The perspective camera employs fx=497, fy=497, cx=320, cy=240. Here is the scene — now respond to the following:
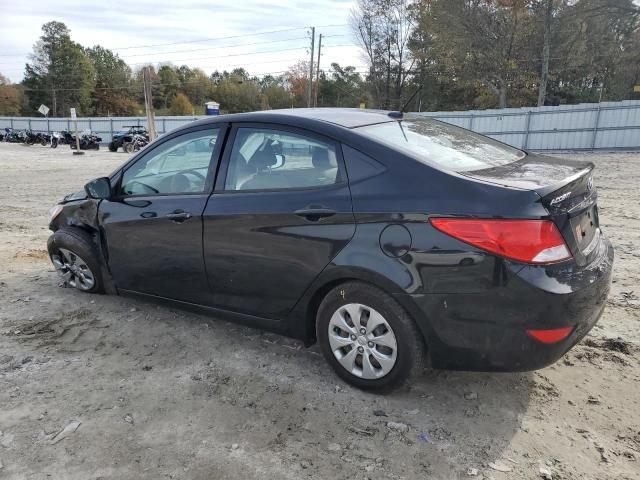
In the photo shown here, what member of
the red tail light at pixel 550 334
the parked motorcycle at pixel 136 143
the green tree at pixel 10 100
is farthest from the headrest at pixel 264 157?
the green tree at pixel 10 100

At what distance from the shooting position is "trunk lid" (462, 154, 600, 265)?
7.99ft

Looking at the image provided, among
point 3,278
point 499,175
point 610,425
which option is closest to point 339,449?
point 610,425

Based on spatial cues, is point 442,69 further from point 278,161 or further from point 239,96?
point 278,161

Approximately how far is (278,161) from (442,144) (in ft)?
3.42

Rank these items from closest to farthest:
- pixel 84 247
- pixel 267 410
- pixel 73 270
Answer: pixel 267 410, pixel 84 247, pixel 73 270

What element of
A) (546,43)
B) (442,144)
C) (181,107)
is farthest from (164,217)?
(181,107)

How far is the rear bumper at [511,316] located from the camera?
2.35 meters

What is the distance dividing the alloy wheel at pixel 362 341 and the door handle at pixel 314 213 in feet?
1.71

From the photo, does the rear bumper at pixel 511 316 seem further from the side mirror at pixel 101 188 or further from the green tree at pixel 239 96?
the green tree at pixel 239 96

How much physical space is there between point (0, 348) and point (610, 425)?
3939 mm

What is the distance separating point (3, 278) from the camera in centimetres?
503

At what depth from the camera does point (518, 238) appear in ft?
7.67

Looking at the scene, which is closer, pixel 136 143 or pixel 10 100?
pixel 136 143

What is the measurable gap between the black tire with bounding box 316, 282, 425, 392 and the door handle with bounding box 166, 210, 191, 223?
117 cm
